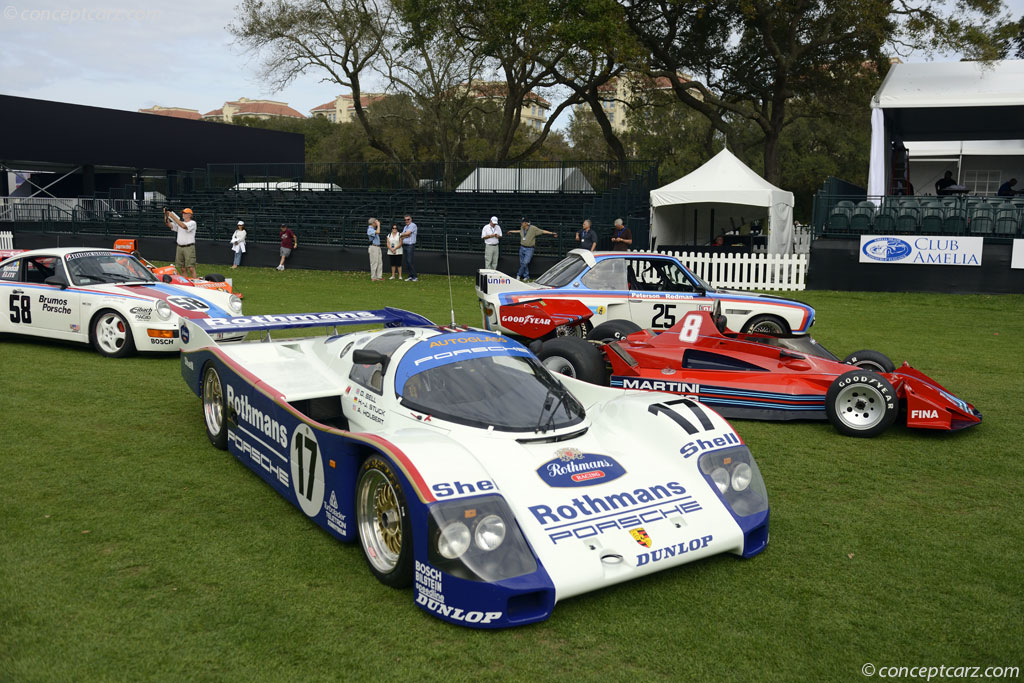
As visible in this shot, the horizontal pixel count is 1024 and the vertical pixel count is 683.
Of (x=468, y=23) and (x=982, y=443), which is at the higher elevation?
(x=468, y=23)

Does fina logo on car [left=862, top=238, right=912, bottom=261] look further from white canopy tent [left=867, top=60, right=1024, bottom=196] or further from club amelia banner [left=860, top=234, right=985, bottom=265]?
white canopy tent [left=867, top=60, right=1024, bottom=196]

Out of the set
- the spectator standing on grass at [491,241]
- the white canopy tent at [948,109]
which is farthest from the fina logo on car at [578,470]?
the white canopy tent at [948,109]

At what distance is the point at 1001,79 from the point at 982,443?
2156cm

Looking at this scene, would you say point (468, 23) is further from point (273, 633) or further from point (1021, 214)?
point (273, 633)

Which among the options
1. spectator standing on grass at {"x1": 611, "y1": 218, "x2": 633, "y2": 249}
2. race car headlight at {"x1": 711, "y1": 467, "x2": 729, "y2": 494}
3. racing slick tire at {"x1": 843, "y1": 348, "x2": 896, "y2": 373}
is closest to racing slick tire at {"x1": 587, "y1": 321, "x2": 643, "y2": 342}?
racing slick tire at {"x1": 843, "y1": 348, "x2": 896, "y2": 373}

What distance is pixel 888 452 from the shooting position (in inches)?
268

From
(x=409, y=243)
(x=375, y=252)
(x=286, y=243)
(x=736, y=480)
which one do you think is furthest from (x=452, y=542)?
(x=286, y=243)

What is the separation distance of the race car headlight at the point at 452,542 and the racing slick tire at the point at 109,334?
7.66 meters

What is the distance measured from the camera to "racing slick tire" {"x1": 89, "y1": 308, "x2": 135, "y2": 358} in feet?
33.5

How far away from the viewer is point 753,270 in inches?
778

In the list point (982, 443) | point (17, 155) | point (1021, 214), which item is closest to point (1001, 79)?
point (1021, 214)

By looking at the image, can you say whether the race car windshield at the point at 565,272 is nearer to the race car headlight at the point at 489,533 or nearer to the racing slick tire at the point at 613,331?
the racing slick tire at the point at 613,331

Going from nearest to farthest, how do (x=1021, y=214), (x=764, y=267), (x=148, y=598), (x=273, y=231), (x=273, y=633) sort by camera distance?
(x=273, y=633) < (x=148, y=598) < (x=1021, y=214) < (x=764, y=267) < (x=273, y=231)

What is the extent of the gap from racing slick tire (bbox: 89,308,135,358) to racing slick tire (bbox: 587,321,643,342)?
5.66 meters
